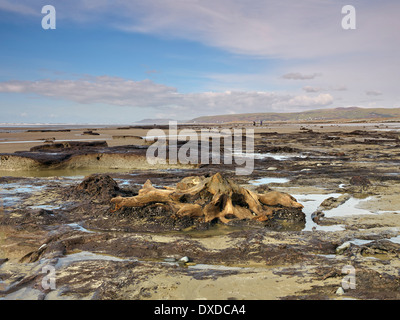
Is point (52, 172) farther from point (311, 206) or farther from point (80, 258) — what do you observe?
point (311, 206)

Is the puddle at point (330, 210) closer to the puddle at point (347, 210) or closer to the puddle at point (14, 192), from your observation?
the puddle at point (347, 210)

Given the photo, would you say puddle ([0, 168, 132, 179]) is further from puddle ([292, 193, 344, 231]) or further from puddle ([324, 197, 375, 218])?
puddle ([324, 197, 375, 218])

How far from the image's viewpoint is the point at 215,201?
5.47m

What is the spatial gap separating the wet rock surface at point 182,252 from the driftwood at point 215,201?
6.2 inches

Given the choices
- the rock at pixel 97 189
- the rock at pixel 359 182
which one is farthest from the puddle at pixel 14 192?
the rock at pixel 359 182

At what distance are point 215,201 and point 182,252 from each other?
4.95ft

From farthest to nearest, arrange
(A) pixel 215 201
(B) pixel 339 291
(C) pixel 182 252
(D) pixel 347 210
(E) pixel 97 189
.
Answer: (E) pixel 97 189 < (D) pixel 347 210 < (A) pixel 215 201 < (C) pixel 182 252 < (B) pixel 339 291

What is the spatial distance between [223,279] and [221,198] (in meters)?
2.34

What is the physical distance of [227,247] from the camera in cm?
430

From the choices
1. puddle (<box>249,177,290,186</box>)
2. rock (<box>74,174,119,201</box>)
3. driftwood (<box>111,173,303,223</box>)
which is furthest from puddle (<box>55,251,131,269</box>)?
puddle (<box>249,177,290,186</box>)

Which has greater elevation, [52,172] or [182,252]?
[52,172]

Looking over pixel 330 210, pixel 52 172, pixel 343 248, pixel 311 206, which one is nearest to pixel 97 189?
pixel 311 206

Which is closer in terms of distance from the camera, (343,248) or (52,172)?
(343,248)
